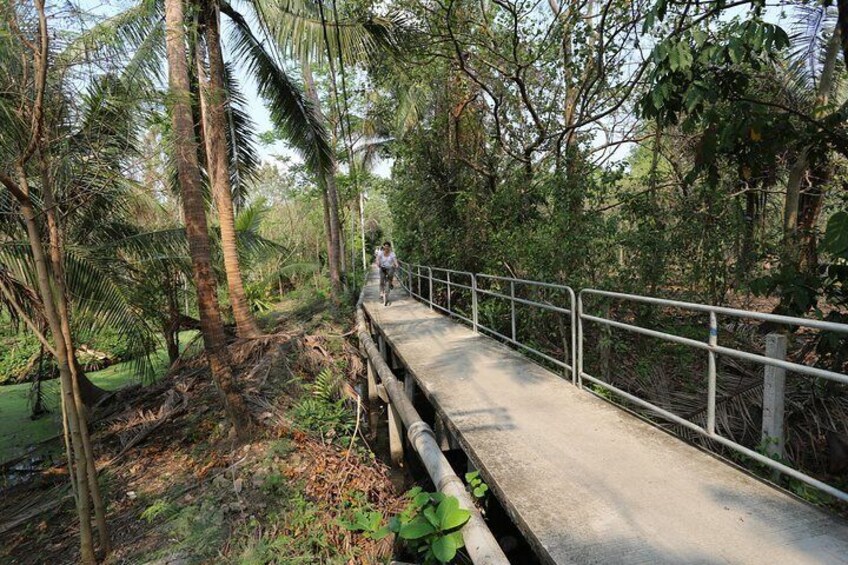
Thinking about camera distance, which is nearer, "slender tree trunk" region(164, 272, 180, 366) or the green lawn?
the green lawn

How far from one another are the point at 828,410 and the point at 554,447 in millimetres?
3168

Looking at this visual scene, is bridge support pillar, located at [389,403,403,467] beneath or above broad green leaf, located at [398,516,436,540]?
beneath

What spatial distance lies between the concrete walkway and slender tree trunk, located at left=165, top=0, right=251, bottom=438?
2355 millimetres

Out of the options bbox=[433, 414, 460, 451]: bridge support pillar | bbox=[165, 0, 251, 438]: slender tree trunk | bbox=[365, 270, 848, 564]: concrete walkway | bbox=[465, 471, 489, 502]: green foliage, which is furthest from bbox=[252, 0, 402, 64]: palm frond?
bbox=[465, 471, 489, 502]: green foliage

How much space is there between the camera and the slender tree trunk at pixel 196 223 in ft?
15.5

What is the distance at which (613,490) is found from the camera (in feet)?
9.21

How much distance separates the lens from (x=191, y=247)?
5.11 meters

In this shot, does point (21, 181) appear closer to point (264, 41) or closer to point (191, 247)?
point (191, 247)

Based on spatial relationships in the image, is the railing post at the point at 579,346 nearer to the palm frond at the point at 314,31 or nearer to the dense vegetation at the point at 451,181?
the dense vegetation at the point at 451,181

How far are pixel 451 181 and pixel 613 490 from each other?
8962 mm

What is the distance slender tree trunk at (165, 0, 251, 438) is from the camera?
4711mm

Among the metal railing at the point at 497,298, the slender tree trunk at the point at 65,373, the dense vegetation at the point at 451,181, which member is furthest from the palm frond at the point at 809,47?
the slender tree trunk at the point at 65,373

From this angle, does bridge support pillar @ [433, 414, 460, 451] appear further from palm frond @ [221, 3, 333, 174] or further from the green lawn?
palm frond @ [221, 3, 333, 174]

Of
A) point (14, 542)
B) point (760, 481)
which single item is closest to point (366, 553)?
point (760, 481)
